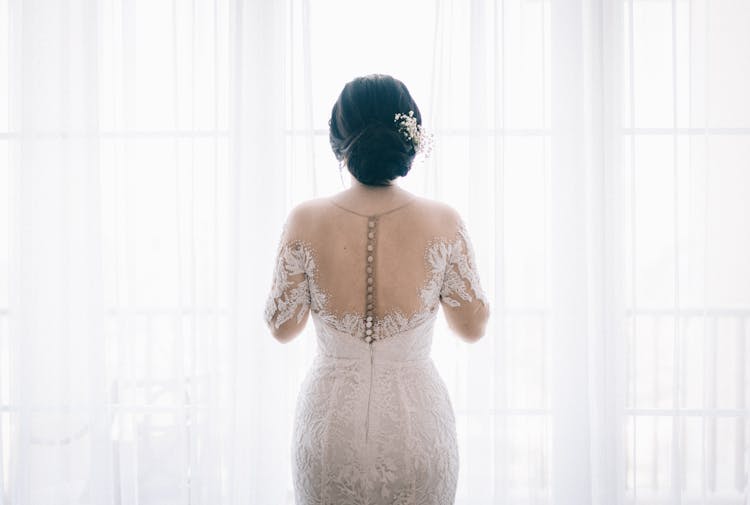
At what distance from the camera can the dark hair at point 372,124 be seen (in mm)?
1404

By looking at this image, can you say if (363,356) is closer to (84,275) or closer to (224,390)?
(224,390)

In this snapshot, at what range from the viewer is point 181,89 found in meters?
2.24

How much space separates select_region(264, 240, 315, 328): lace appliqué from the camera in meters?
1.50

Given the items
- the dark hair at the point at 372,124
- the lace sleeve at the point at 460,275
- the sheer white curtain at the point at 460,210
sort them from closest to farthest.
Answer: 1. the dark hair at the point at 372,124
2. the lace sleeve at the point at 460,275
3. the sheer white curtain at the point at 460,210

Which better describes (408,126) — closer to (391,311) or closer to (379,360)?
(391,311)

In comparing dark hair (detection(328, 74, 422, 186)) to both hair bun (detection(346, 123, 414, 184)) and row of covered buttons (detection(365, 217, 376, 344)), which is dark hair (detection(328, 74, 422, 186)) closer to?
hair bun (detection(346, 123, 414, 184))

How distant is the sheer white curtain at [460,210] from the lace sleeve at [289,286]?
27.3 inches

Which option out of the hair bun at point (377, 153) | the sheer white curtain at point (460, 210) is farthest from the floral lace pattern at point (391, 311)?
the sheer white curtain at point (460, 210)

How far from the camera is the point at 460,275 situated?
153cm

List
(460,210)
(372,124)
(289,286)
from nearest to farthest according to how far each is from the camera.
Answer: (372,124), (289,286), (460,210)

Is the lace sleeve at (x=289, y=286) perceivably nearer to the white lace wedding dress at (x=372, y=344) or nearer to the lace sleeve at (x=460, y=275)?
the white lace wedding dress at (x=372, y=344)

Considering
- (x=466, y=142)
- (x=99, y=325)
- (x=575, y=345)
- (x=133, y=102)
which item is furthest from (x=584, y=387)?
(x=133, y=102)

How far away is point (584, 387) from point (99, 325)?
1826 millimetres

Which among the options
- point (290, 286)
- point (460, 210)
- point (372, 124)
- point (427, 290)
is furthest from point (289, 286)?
A: point (460, 210)
